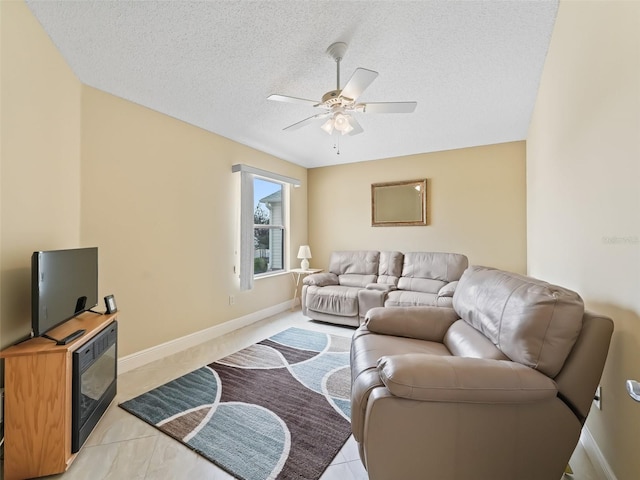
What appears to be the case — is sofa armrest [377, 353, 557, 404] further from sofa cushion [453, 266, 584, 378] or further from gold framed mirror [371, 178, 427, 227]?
gold framed mirror [371, 178, 427, 227]

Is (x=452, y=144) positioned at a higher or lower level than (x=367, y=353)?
Result: higher

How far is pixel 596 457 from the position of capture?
1.41 metres

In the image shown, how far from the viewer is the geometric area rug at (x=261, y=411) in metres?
1.53

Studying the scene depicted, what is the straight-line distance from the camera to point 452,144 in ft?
13.0

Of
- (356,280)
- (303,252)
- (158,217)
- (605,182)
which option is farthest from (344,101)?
(303,252)

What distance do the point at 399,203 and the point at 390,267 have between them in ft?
3.47

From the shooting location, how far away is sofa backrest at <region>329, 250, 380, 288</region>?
4.26 m

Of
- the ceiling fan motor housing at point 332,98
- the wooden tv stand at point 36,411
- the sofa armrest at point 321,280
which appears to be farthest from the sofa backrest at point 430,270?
the wooden tv stand at point 36,411

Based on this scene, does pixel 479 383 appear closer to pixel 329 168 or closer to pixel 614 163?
pixel 614 163

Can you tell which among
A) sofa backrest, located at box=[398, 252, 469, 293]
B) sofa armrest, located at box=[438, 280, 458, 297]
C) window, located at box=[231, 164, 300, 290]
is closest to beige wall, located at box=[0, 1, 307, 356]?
window, located at box=[231, 164, 300, 290]

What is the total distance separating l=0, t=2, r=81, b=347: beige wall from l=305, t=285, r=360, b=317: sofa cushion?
8.95 feet

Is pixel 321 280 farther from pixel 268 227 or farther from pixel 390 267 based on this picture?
pixel 268 227

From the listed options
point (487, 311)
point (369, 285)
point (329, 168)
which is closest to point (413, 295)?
point (369, 285)

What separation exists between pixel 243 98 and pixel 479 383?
2.79m
